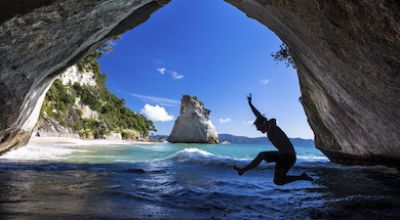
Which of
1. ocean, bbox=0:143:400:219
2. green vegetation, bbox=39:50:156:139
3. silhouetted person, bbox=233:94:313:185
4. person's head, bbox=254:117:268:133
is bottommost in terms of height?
ocean, bbox=0:143:400:219

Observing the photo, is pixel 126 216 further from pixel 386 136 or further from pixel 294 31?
pixel 386 136

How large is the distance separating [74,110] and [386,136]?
53.0 meters

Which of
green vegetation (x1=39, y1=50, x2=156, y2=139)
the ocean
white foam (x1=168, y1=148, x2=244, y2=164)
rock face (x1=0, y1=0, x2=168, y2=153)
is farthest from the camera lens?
green vegetation (x1=39, y1=50, x2=156, y2=139)

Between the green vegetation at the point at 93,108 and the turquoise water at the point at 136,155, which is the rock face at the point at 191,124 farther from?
the turquoise water at the point at 136,155

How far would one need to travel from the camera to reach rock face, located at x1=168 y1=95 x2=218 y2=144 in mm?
80750

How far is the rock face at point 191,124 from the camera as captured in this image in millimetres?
80750

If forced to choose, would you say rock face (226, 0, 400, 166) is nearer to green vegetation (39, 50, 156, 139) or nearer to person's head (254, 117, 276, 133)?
person's head (254, 117, 276, 133)

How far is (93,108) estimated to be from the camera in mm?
61531

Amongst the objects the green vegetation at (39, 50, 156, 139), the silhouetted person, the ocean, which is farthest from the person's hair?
the green vegetation at (39, 50, 156, 139)

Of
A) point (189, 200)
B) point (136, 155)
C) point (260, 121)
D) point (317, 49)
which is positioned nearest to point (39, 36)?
point (189, 200)

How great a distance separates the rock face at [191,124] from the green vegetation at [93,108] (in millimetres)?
8672

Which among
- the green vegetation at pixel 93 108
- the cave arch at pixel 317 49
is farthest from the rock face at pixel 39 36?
the green vegetation at pixel 93 108

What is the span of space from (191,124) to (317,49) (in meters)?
73.1

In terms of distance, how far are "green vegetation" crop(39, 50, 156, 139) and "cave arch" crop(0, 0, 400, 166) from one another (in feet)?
98.3
